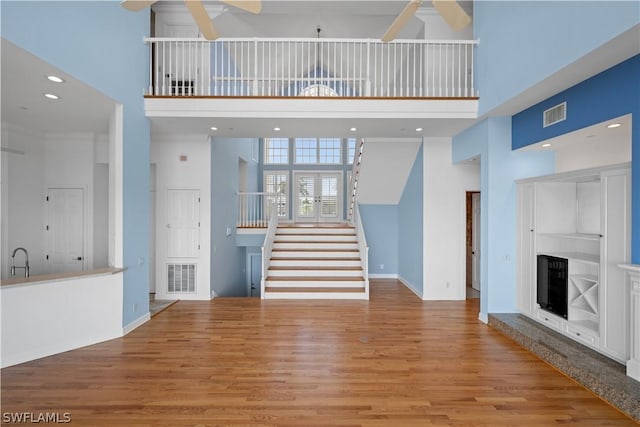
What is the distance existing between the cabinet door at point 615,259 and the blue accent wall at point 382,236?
5.25 meters

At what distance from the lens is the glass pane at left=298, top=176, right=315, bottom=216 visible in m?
11.0

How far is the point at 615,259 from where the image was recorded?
10.3 feet

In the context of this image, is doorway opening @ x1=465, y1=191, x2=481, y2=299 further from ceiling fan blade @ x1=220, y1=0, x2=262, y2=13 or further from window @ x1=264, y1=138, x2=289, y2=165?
window @ x1=264, y1=138, x2=289, y2=165

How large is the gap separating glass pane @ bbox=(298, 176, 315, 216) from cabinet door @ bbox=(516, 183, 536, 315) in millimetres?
7021

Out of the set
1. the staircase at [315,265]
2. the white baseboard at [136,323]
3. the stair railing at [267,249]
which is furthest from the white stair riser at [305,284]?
the white baseboard at [136,323]

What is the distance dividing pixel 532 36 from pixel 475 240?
14.2 ft

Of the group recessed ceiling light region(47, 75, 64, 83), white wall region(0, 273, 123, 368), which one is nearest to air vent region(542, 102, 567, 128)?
recessed ceiling light region(47, 75, 64, 83)

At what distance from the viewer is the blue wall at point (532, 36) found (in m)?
2.67

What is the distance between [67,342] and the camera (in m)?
3.78

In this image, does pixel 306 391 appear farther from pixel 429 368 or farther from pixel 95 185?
pixel 95 185

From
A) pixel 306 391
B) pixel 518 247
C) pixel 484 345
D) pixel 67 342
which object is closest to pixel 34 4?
pixel 67 342

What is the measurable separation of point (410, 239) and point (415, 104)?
3.25 meters

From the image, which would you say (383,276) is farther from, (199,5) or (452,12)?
(199,5)

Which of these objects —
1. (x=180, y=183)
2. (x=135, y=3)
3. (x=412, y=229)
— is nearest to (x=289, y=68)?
(x=135, y=3)
